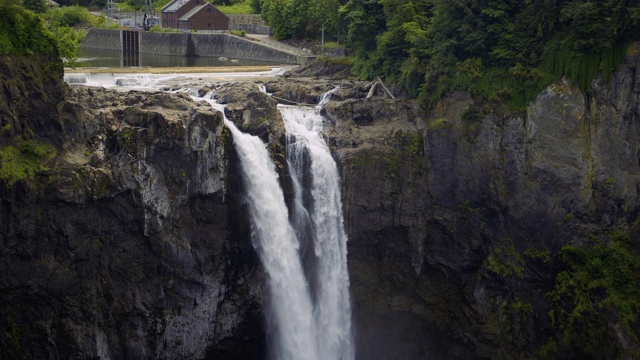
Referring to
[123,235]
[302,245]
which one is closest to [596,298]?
[302,245]

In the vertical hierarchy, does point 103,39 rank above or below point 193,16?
below

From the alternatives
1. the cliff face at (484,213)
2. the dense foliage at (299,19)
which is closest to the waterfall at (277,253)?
the cliff face at (484,213)

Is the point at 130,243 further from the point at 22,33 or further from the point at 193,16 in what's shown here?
the point at 193,16

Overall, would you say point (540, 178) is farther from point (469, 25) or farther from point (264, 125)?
point (264, 125)

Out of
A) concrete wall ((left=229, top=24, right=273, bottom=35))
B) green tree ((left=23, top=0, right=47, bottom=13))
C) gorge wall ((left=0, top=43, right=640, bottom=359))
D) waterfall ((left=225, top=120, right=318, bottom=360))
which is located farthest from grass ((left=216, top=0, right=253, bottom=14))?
waterfall ((left=225, top=120, right=318, bottom=360))

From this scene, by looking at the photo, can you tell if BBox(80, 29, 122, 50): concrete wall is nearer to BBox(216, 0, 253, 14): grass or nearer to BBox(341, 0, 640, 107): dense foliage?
BBox(216, 0, 253, 14): grass

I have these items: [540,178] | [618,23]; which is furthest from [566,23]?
[540,178]
